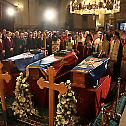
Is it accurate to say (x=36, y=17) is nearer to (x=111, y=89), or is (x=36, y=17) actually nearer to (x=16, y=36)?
(x=16, y=36)

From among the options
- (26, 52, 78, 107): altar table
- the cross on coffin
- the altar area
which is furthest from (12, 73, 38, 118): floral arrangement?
the cross on coffin

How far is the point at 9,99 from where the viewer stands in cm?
527

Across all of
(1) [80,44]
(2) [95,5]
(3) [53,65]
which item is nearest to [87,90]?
(3) [53,65]

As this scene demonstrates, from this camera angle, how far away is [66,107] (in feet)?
11.5

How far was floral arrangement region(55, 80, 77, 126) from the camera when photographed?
11.5ft

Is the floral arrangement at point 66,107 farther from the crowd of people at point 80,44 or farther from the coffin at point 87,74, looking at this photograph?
the crowd of people at point 80,44

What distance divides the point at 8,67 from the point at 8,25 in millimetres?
8504

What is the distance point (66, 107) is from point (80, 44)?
13.8ft

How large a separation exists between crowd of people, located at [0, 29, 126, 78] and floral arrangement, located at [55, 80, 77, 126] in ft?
7.95

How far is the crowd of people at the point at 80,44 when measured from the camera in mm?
6903

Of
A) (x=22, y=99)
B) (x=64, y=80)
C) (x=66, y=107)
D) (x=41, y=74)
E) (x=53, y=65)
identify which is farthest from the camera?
(x=64, y=80)

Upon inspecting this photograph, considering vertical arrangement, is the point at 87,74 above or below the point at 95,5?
below

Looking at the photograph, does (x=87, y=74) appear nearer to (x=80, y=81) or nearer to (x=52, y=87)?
(x=80, y=81)

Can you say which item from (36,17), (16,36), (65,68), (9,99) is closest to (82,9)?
(16,36)
